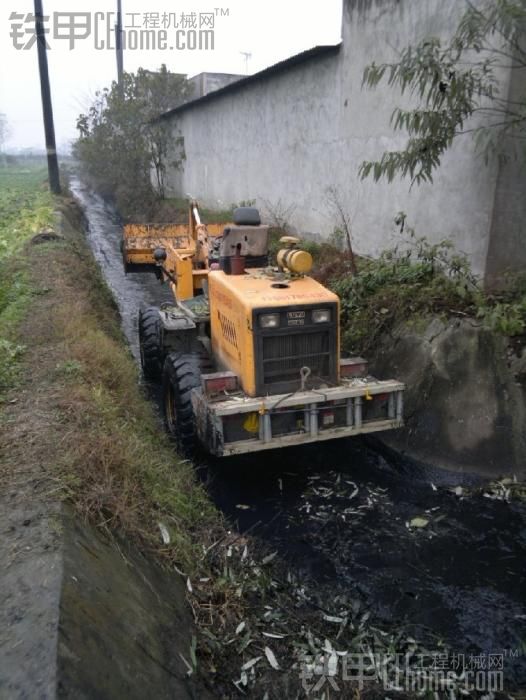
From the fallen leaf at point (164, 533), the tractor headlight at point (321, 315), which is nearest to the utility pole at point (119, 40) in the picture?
the tractor headlight at point (321, 315)

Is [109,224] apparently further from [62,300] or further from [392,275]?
[392,275]

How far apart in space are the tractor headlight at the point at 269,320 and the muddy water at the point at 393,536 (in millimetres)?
1730

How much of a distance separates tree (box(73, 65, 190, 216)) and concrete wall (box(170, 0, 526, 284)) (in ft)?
27.7

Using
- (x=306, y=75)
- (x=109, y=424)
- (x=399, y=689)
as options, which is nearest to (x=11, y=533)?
(x=109, y=424)

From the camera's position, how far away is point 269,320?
18.3 ft

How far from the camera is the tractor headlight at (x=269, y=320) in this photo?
218 inches

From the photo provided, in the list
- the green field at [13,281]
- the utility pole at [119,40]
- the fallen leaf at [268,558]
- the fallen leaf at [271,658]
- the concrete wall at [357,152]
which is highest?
the utility pole at [119,40]

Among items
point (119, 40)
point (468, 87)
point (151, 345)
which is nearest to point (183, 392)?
point (151, 345)

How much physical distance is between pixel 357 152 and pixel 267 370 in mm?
5945

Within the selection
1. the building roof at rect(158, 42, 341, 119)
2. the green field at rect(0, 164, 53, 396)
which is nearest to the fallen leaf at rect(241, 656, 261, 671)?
the green field at rect(0, 164, 53, 396)

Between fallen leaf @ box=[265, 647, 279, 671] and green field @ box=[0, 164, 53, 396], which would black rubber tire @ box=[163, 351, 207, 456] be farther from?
fallen leaf @ box=[265, 647, 279, 671]

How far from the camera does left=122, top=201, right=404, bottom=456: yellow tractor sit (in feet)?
18.2

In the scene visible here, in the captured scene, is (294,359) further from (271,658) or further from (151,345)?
(151,345)

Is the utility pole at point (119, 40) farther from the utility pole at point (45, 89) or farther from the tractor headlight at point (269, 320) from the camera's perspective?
the tractor headlight at point (269, 320)
